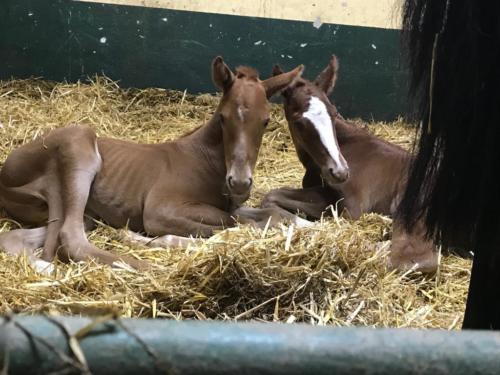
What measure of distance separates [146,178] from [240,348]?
3.13 metres

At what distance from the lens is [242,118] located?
3602 mm

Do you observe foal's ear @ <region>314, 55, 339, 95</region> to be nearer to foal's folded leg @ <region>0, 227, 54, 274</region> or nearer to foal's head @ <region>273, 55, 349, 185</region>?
foal's head @ <region>273, 55, 349, 185</region>

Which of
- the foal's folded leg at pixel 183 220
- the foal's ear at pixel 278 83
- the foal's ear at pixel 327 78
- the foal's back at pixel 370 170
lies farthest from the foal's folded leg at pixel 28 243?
A: the foal's ear at pixel 327 78

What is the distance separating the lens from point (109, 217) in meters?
3.82

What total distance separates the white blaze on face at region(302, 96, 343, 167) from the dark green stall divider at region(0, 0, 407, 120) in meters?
2.04

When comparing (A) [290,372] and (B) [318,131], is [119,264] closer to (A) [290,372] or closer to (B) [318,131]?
(B) [318,131]

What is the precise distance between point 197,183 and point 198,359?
3095 millimetres

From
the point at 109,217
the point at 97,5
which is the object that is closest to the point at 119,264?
the point at 109,217

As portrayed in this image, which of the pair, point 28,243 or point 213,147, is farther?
point 213,147

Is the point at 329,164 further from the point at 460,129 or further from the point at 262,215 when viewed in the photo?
the point at 460,129

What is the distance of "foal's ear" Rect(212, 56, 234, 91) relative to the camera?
12.2ft

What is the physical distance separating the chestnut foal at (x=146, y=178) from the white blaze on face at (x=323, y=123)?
25 centimetres

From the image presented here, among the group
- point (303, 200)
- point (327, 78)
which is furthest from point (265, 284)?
point (327, 78)

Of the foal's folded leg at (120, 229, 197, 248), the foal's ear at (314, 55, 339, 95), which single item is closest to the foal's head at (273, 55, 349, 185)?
the foal's ear at (314, 55, 339, 95)
